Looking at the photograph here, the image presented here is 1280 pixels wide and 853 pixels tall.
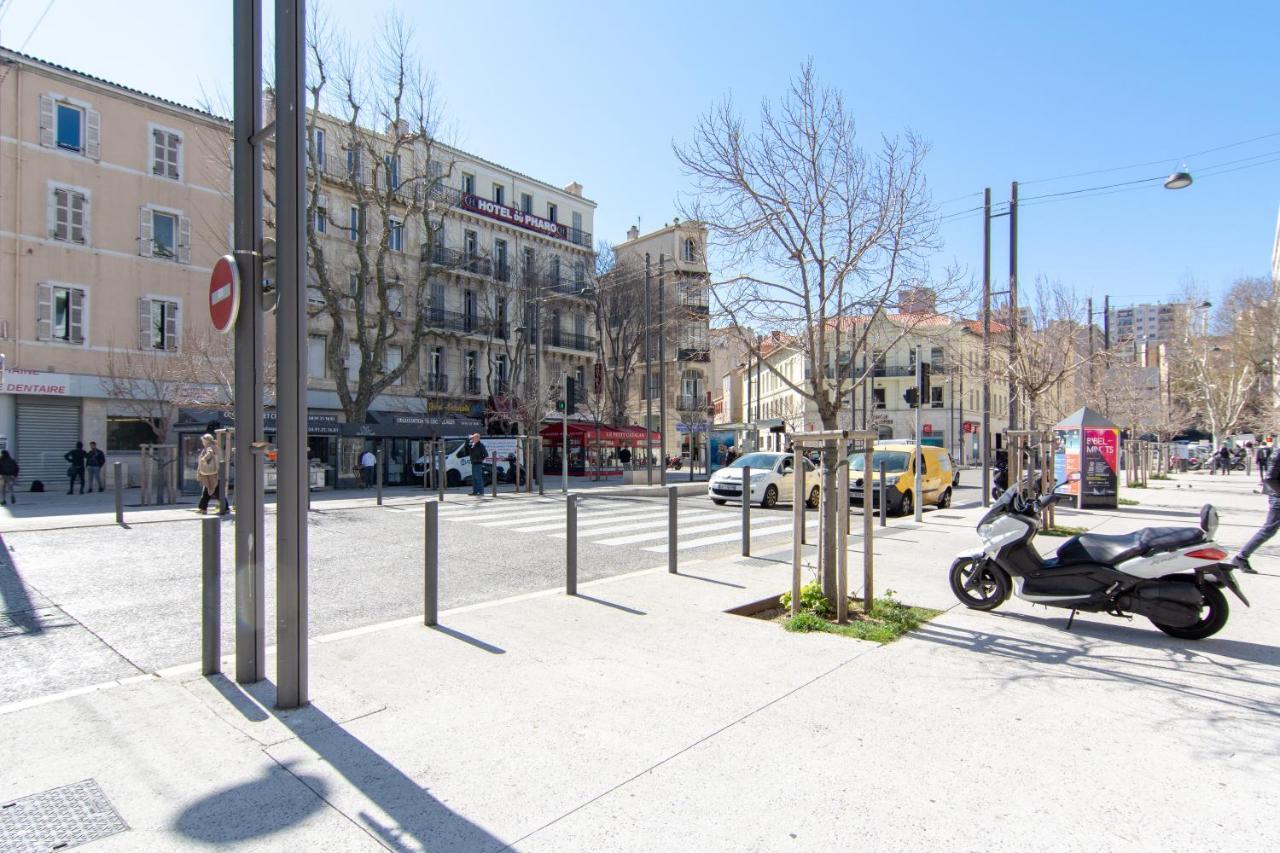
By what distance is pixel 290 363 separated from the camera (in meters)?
3.79

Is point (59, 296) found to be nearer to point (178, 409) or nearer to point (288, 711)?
point (178, 409)

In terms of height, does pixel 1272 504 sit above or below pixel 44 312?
below

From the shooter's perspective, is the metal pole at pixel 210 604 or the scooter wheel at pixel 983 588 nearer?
the metal pole at pixel 210 604

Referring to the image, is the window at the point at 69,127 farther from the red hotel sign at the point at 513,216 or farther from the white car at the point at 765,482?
the white car at the point at 765,482

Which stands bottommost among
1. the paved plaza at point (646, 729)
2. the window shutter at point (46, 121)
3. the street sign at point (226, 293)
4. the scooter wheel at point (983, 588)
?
the paved plaza at point (646, 729)

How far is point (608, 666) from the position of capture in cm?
459

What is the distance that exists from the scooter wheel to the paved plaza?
0.13 metres

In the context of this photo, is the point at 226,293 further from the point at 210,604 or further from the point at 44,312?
the point at 44,312

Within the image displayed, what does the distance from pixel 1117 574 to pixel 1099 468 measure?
40.7 ft

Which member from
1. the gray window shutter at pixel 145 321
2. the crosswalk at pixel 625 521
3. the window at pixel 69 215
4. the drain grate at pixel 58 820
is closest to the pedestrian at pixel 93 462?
the gray window shutter at pixel 145 321

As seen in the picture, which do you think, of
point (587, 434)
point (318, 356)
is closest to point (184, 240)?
point (318, 356)

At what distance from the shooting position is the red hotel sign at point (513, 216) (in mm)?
38312

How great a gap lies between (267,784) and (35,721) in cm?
168

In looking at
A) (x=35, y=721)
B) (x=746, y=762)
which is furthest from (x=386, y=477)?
(x=746, y=762)
